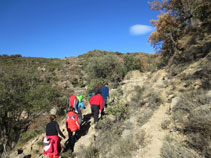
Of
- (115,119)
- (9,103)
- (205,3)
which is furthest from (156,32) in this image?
(9,103)

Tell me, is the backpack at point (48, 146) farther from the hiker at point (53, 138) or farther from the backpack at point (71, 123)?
the backpack at point (71, 123)

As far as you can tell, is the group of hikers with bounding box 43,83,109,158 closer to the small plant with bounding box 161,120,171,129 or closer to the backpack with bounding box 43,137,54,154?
the backpack with bounding box 43,137,54,154

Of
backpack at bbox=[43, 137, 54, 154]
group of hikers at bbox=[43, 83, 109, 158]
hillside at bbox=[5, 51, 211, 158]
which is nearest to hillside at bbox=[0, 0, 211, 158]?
hillside at bbox=[5, 51, 211, 158]

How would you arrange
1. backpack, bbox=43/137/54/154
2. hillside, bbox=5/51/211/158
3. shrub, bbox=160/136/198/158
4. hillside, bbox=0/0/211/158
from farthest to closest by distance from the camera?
1. backpack, bbox=43/137/54/154
2. hillside, bbox=0/0/211/158
3. hillside, bbox=5/51/211/158
4. shrub, bbox=160/136/198/158

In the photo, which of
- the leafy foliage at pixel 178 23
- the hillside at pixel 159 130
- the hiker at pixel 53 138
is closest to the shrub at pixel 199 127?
the hillside at pixel 159 130

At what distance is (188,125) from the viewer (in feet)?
9.71

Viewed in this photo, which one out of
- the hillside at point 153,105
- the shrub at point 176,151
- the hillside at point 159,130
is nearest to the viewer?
the shrub at point 176,151

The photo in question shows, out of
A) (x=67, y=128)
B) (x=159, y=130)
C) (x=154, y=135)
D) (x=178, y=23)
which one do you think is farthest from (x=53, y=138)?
(x=178, y=23)

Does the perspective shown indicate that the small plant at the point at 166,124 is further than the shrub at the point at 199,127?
Yes

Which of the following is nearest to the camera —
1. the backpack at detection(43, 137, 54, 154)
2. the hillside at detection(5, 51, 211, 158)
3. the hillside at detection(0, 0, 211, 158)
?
the hillside at detection(5, 51, 211, 158)

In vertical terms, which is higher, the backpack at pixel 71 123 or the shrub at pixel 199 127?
the shrub at pixel 199 127

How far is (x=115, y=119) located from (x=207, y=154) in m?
3.87

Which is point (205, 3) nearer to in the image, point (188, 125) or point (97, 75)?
point (188, 125)

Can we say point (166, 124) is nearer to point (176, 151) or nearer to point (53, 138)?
→ point (176, 151)
